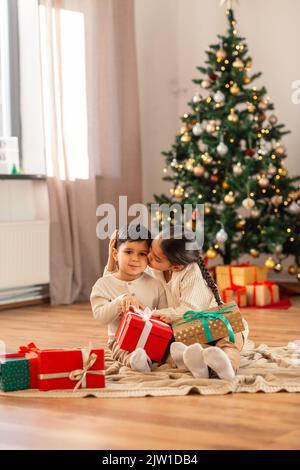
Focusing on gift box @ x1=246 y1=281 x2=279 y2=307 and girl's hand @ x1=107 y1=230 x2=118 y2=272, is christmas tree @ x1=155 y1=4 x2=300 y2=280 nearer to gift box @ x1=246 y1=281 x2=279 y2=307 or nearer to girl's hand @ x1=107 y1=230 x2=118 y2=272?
gift box @ x1=246 y1=281 x2=279 y2=307

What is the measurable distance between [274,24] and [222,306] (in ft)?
11.8

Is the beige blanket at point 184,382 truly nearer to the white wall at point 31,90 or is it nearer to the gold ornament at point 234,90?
the gold ornament at point 234,90

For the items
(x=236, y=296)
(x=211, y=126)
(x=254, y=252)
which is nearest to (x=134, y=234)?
(x=236, y=296)

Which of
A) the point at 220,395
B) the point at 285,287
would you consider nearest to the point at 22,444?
the point at 220,395

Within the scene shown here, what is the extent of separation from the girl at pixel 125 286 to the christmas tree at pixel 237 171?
2.03m

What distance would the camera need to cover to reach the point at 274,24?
19.7 feet

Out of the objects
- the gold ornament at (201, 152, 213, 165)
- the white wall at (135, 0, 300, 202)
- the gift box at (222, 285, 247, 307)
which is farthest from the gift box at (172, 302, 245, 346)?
the white wall at (135, 0, 300, 202)

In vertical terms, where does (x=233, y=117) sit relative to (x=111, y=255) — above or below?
above

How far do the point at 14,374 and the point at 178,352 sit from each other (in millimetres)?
579

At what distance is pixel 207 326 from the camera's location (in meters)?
2.87

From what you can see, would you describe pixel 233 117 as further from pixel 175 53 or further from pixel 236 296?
pixel 175 53

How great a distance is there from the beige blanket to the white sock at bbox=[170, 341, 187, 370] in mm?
26

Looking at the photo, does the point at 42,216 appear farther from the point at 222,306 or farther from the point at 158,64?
the point at 222,306

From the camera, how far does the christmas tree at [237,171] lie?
5.21m
